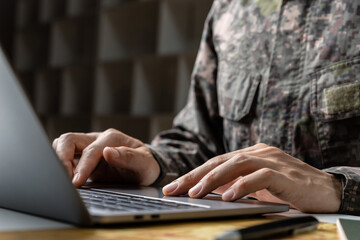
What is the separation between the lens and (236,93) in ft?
3.86

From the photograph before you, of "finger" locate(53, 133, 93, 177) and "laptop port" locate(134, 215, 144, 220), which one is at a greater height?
"laptop port" locate(134, 215, 144, 220)

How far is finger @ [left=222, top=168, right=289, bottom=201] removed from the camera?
605 mm

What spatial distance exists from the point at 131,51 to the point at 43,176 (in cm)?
281

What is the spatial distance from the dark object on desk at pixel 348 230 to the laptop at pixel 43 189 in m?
0.09

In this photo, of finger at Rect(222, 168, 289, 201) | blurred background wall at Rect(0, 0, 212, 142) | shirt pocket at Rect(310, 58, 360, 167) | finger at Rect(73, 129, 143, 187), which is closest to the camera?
finger at Rect(222, 168, 289, 201)

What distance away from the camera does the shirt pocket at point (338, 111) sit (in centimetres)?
96

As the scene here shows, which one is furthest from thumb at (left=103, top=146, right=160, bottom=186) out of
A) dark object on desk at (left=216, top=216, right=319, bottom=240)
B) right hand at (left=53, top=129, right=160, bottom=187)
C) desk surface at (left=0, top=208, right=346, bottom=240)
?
dark object on desk at (left=216, top=216, right=319, bottom=240)

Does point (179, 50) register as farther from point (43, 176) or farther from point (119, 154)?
point (43, 176)

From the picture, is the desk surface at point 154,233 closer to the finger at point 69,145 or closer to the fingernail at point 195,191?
the fingernail at point 195,191

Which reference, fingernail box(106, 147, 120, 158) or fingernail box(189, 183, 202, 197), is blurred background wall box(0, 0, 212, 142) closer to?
fingernail box(106, 147, 120, 158)

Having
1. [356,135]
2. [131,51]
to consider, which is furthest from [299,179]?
[131,51]

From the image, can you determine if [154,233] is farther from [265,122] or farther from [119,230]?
[265,122]

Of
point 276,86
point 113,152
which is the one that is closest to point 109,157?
point 113,152

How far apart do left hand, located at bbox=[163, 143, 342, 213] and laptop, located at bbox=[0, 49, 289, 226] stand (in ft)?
0.20
